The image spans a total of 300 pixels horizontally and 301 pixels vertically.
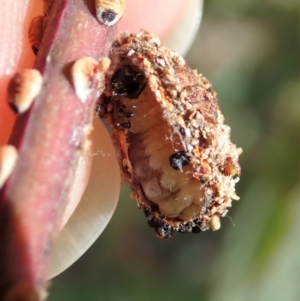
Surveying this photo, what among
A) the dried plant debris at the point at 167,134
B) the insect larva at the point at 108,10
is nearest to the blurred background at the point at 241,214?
the dried plant debris at the point at 167,134

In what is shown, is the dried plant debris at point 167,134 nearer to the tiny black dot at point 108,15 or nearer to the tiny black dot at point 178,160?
the tiny black dot at point 178,160

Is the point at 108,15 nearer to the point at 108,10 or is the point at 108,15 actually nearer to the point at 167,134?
the point at 108,10

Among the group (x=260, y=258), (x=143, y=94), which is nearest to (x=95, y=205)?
(x=143, y=94)

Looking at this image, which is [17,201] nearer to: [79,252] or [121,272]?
[79,252]

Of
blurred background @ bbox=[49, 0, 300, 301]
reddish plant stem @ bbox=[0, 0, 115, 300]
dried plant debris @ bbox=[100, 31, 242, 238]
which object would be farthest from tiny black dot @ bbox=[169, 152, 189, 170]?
blurred background @ bbox=[49, 0, 300, 301]

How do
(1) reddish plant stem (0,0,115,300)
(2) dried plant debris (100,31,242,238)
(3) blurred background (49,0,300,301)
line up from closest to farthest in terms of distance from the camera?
(1) reddish plant stem (0,0,115,300) < (2) dried plant debris (100,31,242,238) < (3) blurred background (49,0,300,301)

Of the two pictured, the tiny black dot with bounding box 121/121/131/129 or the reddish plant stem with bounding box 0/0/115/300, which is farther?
the tiny black dot with bounding box 121/121/131/129

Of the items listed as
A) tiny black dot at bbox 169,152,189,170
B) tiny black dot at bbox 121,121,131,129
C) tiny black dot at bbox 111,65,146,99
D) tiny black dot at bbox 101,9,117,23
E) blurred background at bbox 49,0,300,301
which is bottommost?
blurred background at bbox 49,0,300,301

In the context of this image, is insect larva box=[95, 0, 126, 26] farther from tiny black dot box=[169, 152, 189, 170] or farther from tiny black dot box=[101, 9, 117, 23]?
tiny black dot box=[169, 152, 189, 170]
